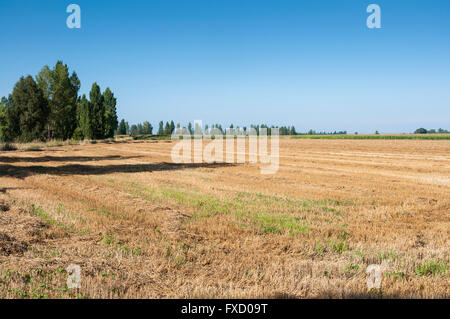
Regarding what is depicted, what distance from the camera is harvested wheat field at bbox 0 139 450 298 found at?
4234 millimetres

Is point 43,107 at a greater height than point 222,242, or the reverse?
point 43,107

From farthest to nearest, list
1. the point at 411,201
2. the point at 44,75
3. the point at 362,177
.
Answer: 1. the point at 44,75
2. the point at 362,177
3. the point at 411,201

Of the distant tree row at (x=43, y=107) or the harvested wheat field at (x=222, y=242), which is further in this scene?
the distant tree row at (x=43, y=107)

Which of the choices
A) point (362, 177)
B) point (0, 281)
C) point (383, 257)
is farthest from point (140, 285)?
point (362, 177)

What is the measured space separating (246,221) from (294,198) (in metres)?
3.50

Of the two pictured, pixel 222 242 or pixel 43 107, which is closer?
pixel 222 242

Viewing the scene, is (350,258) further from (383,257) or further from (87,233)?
(87,233)

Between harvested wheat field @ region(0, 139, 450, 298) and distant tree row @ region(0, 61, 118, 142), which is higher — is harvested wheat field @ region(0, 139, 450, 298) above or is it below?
below

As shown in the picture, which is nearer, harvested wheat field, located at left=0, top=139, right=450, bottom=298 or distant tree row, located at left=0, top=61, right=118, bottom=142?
harvested wheat field, located at left=0, top=139, right=450, bottom=298

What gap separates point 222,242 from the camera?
19.8 ft

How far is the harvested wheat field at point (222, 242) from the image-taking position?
4234mm

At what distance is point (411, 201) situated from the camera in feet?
Answer: 32.7

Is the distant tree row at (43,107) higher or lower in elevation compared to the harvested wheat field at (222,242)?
higher

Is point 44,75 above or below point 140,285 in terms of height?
above
